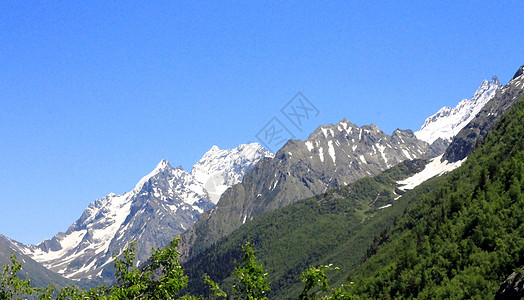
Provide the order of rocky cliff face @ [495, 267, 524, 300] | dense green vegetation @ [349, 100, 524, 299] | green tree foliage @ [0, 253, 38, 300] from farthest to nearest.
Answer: dense green vegetation @ [349, 100, 524, 299] → rocky cliff face @ [495, 267, 524, 300] → green tree foliage @ [0, 253, 38, 300]

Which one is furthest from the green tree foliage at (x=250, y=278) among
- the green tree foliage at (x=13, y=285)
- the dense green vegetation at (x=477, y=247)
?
the dense green vegetation at (x=477, y=247)

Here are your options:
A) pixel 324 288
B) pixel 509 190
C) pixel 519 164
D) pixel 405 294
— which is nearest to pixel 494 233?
pixel 509 190

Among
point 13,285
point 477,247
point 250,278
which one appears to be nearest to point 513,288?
point 477,247

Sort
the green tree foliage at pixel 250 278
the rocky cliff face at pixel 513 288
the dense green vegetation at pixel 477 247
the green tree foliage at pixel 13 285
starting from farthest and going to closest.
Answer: the dense green vegetation at pixel 477 247
the rocky cliff face at pixel 513 288
the green tree foliage at pixel 13 285
the green tree foliage at pixel 250 278

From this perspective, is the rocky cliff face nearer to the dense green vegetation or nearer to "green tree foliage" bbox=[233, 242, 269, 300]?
the dense green vegetation

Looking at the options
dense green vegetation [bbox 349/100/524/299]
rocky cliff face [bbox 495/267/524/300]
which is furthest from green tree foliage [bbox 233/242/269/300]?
dense green vegetation [bbox 349/100/524/299]

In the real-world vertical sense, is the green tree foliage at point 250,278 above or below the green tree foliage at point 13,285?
below

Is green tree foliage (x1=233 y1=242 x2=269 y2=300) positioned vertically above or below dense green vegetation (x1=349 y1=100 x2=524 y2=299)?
above

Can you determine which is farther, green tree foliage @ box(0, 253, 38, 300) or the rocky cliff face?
the rocky cliff face

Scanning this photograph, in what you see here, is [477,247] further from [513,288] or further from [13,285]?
[13,285]

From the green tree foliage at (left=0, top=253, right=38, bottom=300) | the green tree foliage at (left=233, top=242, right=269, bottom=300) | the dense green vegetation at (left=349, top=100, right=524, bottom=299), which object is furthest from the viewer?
the dense green vegetation at (left=349, top=100, right=524, bottom=299)

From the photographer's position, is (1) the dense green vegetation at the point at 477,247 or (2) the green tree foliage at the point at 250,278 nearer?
(2) the green tree foliage at the point at 250,278

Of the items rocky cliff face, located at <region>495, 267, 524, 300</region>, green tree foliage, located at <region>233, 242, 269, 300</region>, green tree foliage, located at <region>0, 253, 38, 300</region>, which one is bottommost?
rocky cliff face, located at <region>495, 267, 524, 300</region>

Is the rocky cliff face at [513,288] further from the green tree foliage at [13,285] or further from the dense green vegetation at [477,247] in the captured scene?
the green tree foliage at [13,285]
